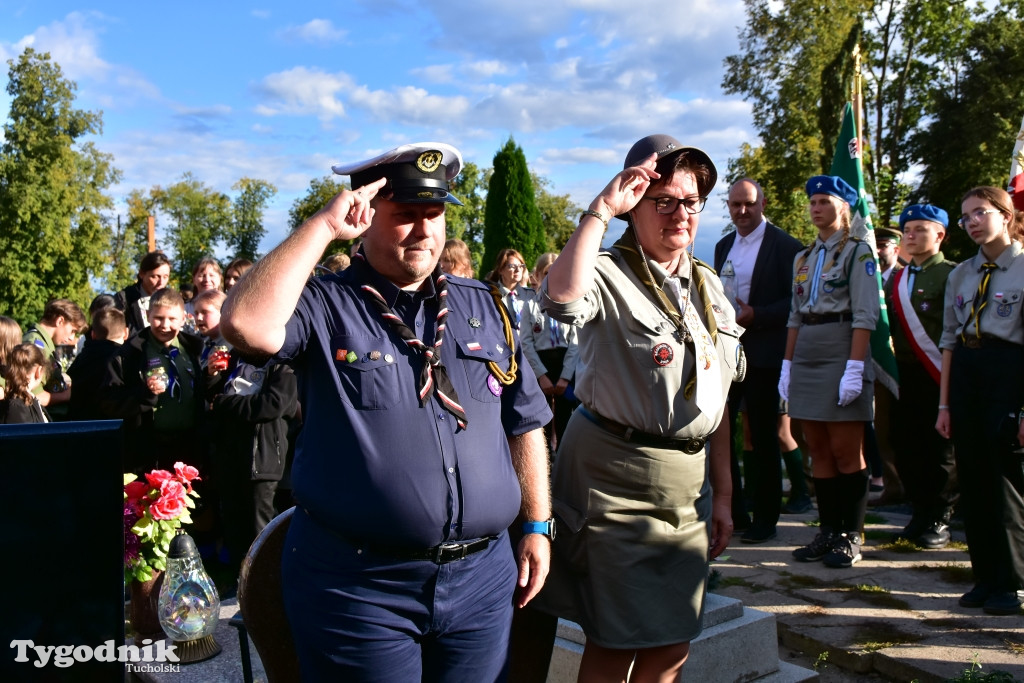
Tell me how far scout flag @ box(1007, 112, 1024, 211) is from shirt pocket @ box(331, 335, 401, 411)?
15.3ft

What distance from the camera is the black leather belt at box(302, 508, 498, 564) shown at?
88.2 inches

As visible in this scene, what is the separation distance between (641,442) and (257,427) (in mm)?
3417

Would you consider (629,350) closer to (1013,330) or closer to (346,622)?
(346,622)

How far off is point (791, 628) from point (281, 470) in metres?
3.23

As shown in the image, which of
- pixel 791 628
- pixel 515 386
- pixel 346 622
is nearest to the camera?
pixel 346 622

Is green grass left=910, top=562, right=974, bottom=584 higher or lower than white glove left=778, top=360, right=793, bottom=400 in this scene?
lower

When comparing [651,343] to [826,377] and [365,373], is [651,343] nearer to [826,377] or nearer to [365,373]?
[365,373]

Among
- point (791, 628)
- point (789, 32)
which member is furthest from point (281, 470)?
point (789, 32)

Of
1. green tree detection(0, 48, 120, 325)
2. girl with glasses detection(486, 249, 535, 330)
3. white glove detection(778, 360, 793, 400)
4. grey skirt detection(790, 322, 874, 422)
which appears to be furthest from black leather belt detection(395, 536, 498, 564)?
green tree detection(0, 48, 120, 325)

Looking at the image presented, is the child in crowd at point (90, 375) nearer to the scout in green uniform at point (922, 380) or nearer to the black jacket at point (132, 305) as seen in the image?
the black jacket at point (132, 305)

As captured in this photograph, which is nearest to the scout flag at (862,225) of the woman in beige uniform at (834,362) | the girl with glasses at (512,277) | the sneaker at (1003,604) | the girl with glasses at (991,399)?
the woman in beige uniform at (834,362)

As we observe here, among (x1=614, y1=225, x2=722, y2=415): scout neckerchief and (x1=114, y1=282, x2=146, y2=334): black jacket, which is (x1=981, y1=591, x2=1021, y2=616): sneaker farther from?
(x1=114, y1=282, x2=146, y2=334): black jacket

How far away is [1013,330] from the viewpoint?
15.3 ft

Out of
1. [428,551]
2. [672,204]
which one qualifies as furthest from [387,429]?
[672,204]
